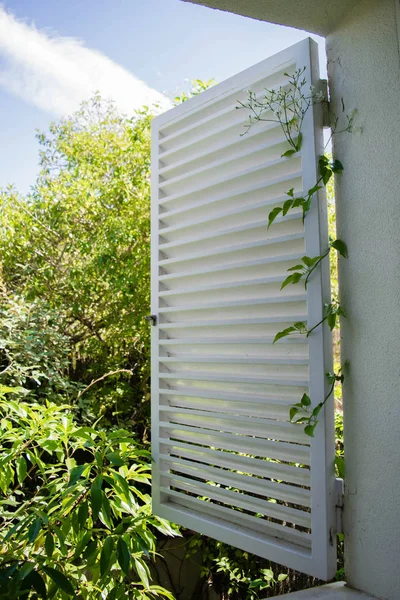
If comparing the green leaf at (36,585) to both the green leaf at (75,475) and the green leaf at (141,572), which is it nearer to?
the green leaf at (75,475)

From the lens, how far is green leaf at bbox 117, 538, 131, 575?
1659 millimetres

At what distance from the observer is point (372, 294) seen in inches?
64.5

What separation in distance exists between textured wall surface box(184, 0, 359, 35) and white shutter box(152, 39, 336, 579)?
79 millimetres

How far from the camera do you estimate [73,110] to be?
5004 mm

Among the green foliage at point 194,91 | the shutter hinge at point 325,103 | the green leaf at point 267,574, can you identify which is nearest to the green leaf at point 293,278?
the shutter hinge at point 325,103

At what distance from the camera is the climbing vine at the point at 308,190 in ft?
5.50

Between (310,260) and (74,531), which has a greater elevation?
(310,260)

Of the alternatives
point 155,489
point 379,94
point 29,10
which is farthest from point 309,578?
point 29,10

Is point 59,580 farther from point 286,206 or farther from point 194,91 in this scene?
point 194,91

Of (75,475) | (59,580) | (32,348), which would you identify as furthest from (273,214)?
(32,348)

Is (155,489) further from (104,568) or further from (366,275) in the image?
(366,275)

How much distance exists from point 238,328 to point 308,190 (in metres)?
0.56

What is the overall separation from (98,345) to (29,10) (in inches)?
121

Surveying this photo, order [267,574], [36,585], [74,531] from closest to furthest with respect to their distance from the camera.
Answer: [36,585] → [74,531] → [267,574]
